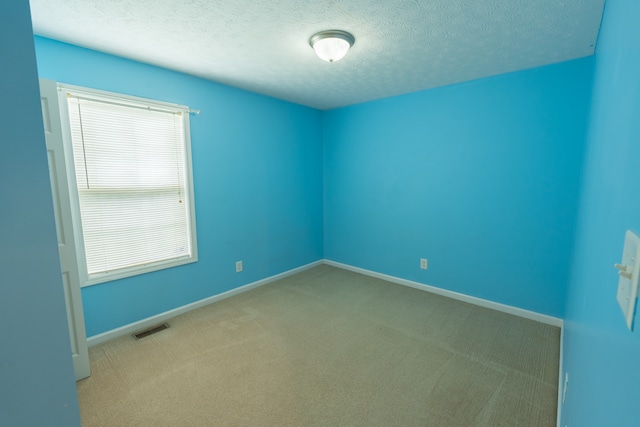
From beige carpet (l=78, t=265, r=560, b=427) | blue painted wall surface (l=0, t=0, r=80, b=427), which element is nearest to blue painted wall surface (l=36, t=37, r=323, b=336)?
beige carpet (l=78, t=265, r=560, b=427)

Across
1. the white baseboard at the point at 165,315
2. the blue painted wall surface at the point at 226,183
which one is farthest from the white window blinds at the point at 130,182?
the white baseboard at the point at 165,315

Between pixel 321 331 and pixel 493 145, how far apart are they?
8.11ft

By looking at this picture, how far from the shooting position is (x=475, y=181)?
284 cm

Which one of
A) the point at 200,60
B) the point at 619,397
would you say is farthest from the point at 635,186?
the point at 200,60

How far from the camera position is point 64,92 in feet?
6.50

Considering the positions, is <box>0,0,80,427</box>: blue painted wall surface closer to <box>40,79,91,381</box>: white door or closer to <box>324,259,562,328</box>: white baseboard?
<box>40,79,91,381</box>: white door

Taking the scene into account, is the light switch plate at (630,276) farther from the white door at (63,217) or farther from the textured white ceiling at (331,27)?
the white door at (63,217)

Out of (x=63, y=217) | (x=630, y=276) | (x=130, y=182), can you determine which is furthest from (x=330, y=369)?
(x=130, y=182)

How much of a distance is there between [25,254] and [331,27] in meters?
1.94

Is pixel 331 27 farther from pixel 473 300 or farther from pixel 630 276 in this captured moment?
pixel 473 300

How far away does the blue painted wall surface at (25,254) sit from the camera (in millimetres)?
775

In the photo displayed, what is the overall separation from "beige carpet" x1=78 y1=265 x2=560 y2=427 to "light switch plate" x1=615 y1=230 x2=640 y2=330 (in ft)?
4.66

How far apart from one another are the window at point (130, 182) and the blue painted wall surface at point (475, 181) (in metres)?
2.19

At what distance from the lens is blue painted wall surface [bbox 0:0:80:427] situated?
0.78 meters
